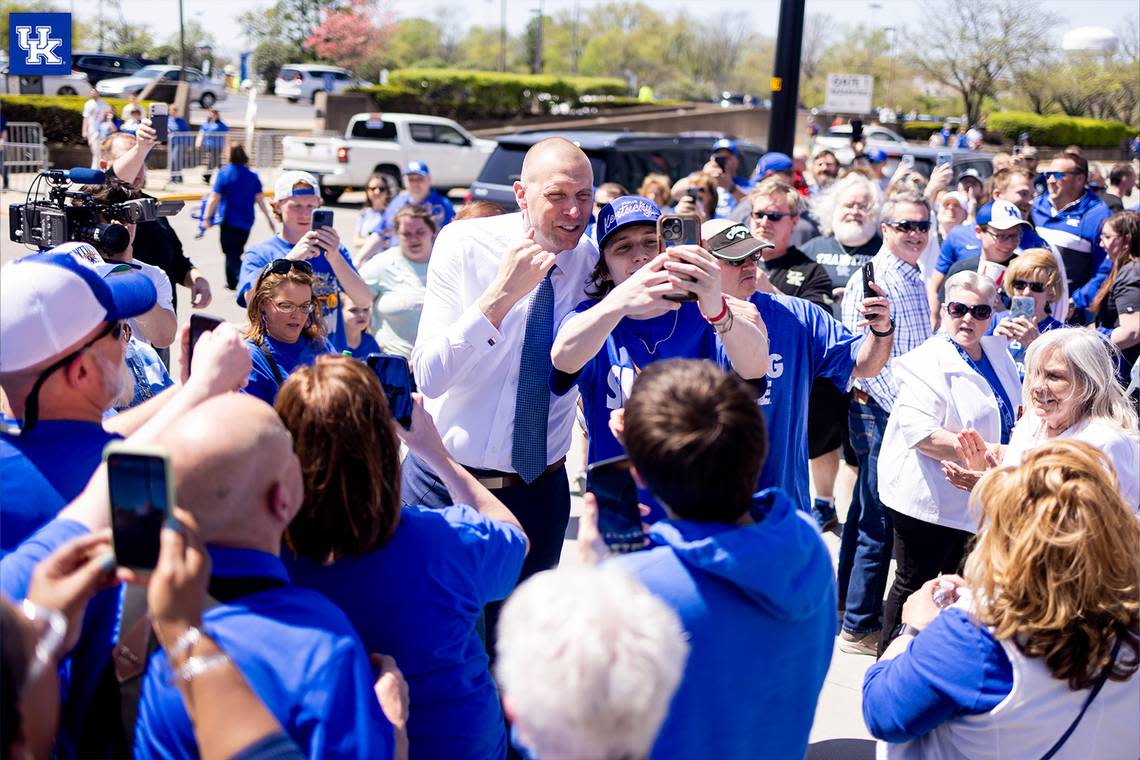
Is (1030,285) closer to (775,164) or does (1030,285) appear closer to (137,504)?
(775,164)

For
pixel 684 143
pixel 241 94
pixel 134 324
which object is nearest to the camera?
pixel 134 324

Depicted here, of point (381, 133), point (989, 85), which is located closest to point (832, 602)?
point (381, 133)

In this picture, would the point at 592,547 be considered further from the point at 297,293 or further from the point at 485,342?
the point at 297,293

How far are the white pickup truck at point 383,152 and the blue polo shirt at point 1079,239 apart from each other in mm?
14131

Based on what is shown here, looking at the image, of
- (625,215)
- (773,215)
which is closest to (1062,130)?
(773,215)

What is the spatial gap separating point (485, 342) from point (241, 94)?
53564mm

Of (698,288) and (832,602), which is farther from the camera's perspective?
(698,288)

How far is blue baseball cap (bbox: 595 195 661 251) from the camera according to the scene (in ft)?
10.6

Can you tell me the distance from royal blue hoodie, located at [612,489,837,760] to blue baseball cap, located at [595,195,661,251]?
4.57ft

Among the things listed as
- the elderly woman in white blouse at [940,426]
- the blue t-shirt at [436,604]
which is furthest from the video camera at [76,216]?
the elderly woman in white blouse at [940,426]

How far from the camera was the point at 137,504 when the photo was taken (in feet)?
5.26

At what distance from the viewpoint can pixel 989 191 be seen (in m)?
10.5

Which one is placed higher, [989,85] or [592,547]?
[989,85]

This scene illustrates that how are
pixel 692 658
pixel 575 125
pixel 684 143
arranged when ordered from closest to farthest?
pixel 692 658
pixel 684 143
pixel 575 125
